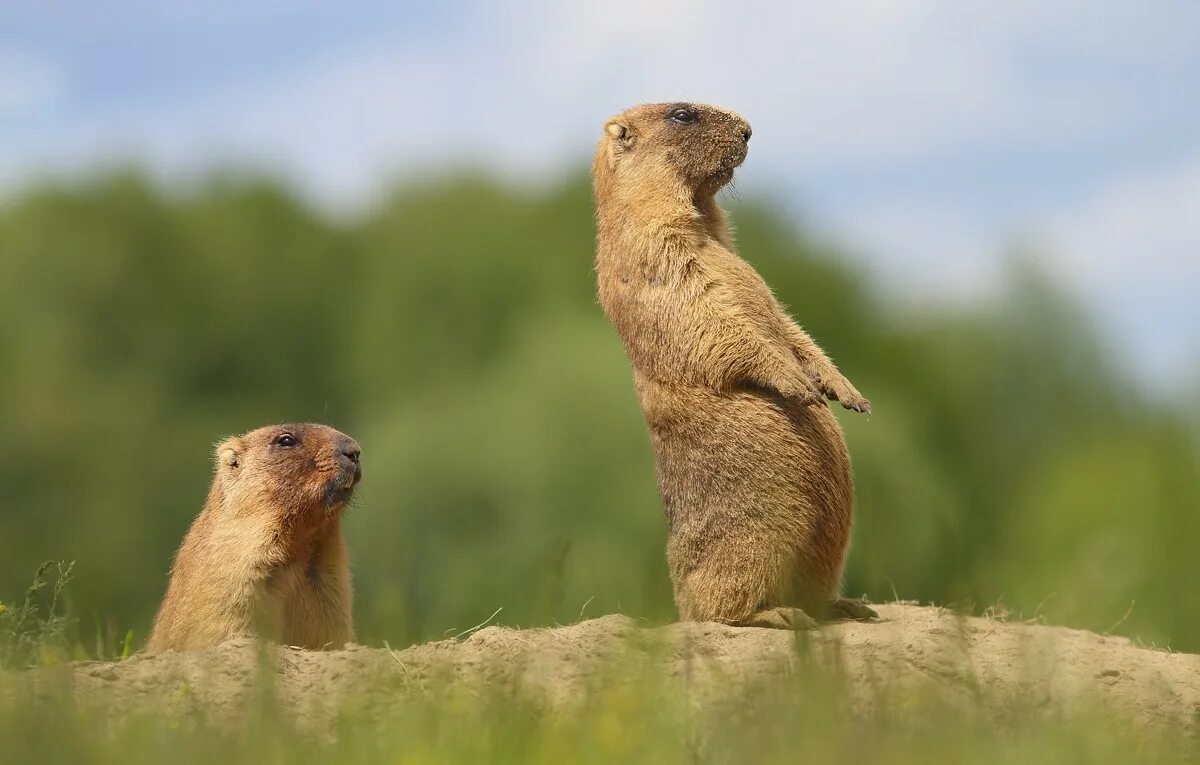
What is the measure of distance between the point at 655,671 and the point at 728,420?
300 centimetres

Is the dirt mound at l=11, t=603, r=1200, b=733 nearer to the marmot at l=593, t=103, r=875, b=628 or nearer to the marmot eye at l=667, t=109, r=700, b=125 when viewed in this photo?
the marmot at l=593, t=103, r=875, b=628

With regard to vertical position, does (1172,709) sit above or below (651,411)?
below

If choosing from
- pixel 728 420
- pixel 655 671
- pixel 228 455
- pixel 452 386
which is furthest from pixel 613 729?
pixel 452 386

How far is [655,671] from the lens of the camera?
7180 millimetres

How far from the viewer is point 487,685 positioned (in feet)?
27.3

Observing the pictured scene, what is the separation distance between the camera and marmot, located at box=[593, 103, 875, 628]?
9.77m

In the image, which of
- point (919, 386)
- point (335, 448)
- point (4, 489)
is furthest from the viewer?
point (919, 386)

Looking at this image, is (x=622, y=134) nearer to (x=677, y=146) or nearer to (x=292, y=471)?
(x=677, y=146)

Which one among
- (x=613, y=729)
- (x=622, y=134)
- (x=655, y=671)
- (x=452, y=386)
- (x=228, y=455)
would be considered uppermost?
(x=622, y=134)

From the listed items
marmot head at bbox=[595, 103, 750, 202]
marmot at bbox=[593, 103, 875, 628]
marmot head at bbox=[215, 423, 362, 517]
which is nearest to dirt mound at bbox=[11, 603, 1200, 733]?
marmot at bbox=[593, 103, 875, 628]

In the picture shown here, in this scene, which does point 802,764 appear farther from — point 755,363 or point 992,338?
point 992,338

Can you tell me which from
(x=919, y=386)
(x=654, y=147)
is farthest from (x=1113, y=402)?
(x=654, y=147)

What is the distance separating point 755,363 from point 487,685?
2902mm

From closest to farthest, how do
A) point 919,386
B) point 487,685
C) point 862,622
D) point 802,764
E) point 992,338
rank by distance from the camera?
point 802,764
point 487,685
point 862,622
point 992,338
point 919,386
